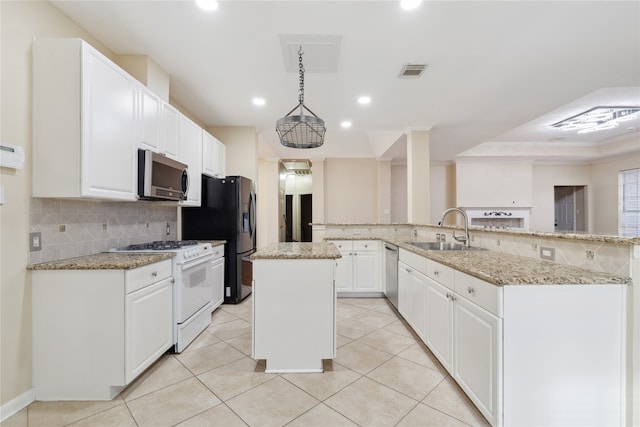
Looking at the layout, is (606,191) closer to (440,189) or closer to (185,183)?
(440,189)

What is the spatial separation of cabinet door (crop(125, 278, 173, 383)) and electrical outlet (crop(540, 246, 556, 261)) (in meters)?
2.74

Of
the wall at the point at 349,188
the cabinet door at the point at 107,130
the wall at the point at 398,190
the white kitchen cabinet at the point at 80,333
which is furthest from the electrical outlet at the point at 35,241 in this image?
the wall at the point at 398,190

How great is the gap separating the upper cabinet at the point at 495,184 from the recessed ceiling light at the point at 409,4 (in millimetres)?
5825

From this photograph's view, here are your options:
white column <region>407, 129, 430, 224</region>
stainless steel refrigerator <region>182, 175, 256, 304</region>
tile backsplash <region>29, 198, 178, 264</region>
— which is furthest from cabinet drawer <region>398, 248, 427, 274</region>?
tile backsplash <region>29, 198, 178, 264</region>

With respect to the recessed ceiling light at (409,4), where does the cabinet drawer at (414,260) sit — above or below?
below

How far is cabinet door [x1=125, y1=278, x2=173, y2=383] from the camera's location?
1.74m

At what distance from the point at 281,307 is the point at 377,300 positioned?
2.15 meters

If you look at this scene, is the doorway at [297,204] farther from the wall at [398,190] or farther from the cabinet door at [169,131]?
the cabinet door at [169,131]

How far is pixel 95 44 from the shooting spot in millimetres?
2232

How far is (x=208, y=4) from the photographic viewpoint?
1.85 metres

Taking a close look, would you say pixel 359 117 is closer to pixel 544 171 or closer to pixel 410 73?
pixel 410 73

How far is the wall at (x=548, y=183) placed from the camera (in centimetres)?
709

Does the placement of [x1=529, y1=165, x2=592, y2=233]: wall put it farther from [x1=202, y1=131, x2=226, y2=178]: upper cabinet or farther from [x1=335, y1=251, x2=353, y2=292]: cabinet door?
[x1=202, y1=131, x2=226, y2=178]: upper cabinet

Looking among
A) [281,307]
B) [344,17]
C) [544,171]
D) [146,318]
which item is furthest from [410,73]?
[544,171]
